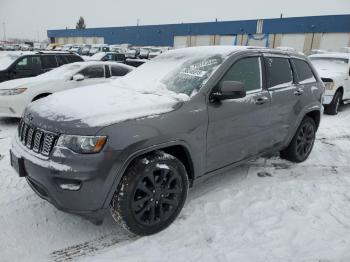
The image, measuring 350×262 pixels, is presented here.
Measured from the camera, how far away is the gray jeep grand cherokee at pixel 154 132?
2.72m

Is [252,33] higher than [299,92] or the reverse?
higher

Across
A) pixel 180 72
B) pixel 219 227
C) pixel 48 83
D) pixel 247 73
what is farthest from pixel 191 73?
pixel 48 83

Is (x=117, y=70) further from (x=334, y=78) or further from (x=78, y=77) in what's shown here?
(x=334, y=78)

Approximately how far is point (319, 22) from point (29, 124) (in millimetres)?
39659

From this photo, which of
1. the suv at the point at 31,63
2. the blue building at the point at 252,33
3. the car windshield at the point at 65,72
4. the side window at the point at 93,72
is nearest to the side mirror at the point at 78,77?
the car windshield at the point at 65,72

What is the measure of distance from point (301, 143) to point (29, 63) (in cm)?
763

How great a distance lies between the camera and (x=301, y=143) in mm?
5195

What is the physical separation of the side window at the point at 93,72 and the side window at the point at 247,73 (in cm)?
509

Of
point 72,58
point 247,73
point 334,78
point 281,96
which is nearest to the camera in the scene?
point 247,73

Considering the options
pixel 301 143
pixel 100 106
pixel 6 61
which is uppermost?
pixel 100 106

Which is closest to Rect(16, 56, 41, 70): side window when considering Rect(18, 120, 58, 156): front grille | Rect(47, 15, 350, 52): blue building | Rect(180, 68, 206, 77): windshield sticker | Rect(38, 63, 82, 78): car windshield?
Rect(38, 63, 82, 78): car windshield

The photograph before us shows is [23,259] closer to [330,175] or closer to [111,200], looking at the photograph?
[111,200]

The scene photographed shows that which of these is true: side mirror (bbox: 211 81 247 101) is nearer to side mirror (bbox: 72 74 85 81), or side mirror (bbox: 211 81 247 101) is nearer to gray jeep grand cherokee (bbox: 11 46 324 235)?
gray jeep grand cherokee (bbox: 11 46 324 235)

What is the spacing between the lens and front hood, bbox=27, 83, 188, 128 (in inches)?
111
